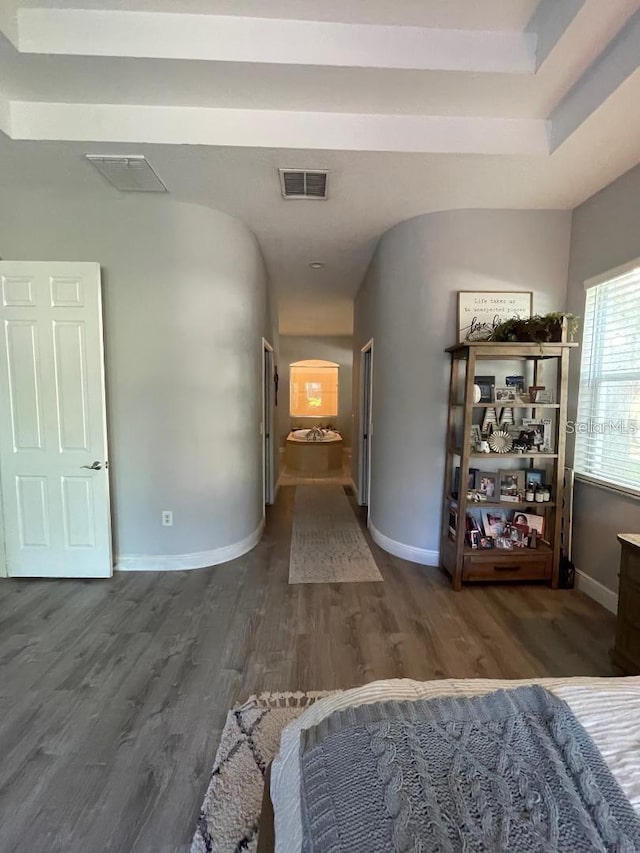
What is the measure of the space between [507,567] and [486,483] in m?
0.62

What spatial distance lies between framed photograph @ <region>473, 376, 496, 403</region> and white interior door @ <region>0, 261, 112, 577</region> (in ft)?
9.09

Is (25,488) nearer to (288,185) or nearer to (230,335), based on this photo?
(230,335)

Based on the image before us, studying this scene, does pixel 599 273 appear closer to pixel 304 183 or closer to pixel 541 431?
pixel 541 431

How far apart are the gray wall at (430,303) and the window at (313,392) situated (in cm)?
546

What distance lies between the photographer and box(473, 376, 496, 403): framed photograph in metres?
2.79

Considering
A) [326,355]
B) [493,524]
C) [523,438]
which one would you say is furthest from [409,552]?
[326,355]

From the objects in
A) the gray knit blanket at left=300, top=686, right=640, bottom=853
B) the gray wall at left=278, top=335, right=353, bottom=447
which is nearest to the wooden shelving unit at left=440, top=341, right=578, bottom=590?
the gray knit blanket at left=300, top=686, right=640, bottom=853

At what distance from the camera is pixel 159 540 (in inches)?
118

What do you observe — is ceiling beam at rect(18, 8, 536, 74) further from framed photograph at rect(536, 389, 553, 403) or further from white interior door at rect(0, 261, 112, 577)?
framed photograph at rect(536, 389, 553, 403)

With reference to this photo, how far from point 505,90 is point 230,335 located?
2290 mm

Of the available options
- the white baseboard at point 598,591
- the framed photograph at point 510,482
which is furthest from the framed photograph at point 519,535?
the white baseboard at point 598,591

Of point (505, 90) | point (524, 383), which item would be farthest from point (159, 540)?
point (505, 90)

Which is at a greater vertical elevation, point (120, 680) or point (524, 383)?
point (524, 383)

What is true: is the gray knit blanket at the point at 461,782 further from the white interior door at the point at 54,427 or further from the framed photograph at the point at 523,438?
the white interior door at the point at 54,427
